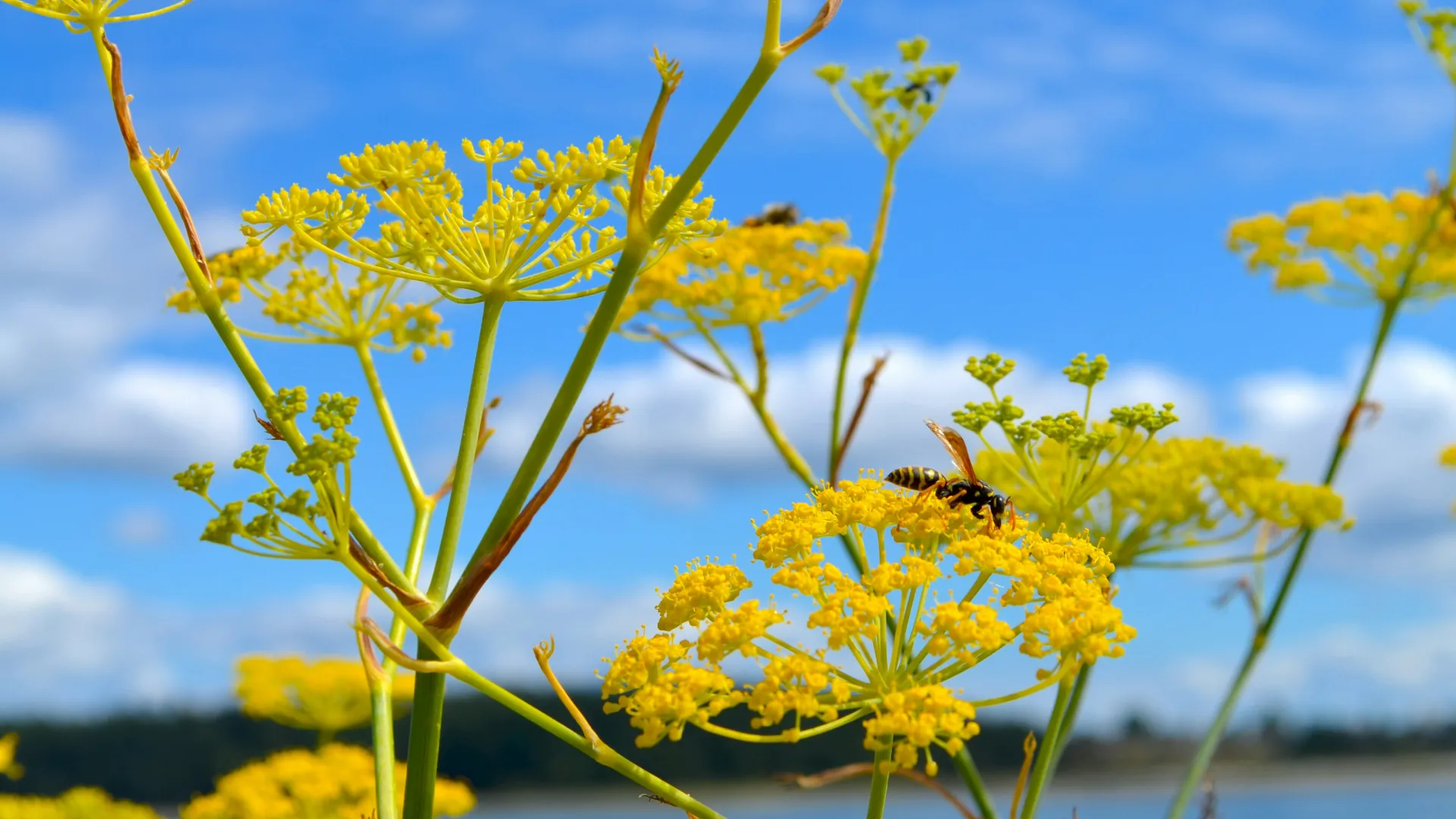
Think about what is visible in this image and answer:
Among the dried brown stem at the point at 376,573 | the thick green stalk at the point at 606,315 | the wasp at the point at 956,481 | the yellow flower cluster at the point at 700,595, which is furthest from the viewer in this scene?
the wasp at the point at 956,481

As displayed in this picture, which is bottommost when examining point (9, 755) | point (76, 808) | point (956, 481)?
point (76, 808)

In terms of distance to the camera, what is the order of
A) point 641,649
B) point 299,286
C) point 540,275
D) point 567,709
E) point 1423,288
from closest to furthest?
point 567,709, point 641,649, point 540,275, point 299,286, point 1423,288

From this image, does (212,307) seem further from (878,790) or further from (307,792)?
(307,792)

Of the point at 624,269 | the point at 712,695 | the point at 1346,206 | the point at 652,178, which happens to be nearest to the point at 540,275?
the point at 652,178

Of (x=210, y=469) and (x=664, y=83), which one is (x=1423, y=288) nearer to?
(x=664, y=83)

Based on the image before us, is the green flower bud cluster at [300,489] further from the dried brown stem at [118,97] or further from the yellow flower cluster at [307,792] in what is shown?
the yellow flower cluster at [307,792]

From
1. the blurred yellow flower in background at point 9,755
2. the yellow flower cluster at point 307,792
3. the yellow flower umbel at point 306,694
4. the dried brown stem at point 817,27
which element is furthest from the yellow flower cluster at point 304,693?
the dried brown stem at point 817,27

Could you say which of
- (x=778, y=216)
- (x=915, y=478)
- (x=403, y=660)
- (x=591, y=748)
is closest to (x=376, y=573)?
(x=403, y=660)
